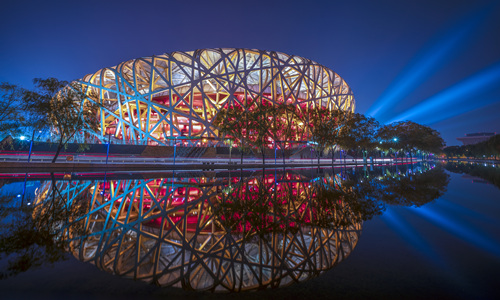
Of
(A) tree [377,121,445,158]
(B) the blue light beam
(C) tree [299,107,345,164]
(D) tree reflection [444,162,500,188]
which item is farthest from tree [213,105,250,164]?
(A) tree [377,121,445,158]

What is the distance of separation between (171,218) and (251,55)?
44.9 m

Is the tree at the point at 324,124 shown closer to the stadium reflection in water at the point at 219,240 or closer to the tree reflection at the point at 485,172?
the tree reflection at the point at 485,172

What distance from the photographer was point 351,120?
29.5 meters

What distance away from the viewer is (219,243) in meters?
3.43

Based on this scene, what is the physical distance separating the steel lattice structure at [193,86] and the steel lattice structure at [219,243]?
34029 mm

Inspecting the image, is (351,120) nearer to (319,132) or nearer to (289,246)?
(319,132)

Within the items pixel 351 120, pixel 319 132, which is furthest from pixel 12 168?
pixel 351 120

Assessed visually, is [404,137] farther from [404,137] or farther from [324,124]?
[324,124]

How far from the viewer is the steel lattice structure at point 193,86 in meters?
40.7

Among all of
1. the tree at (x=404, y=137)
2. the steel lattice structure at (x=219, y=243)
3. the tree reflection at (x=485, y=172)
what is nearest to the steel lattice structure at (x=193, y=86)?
the tree at (x=404, y=137)

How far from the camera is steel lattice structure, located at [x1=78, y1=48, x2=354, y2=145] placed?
4072 centimetres

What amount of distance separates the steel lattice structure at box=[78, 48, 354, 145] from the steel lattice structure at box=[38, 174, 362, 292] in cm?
3403

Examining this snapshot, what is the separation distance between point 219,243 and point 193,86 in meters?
40.9

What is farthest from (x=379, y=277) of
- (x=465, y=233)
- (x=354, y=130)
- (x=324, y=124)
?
(x=354, y=130)
